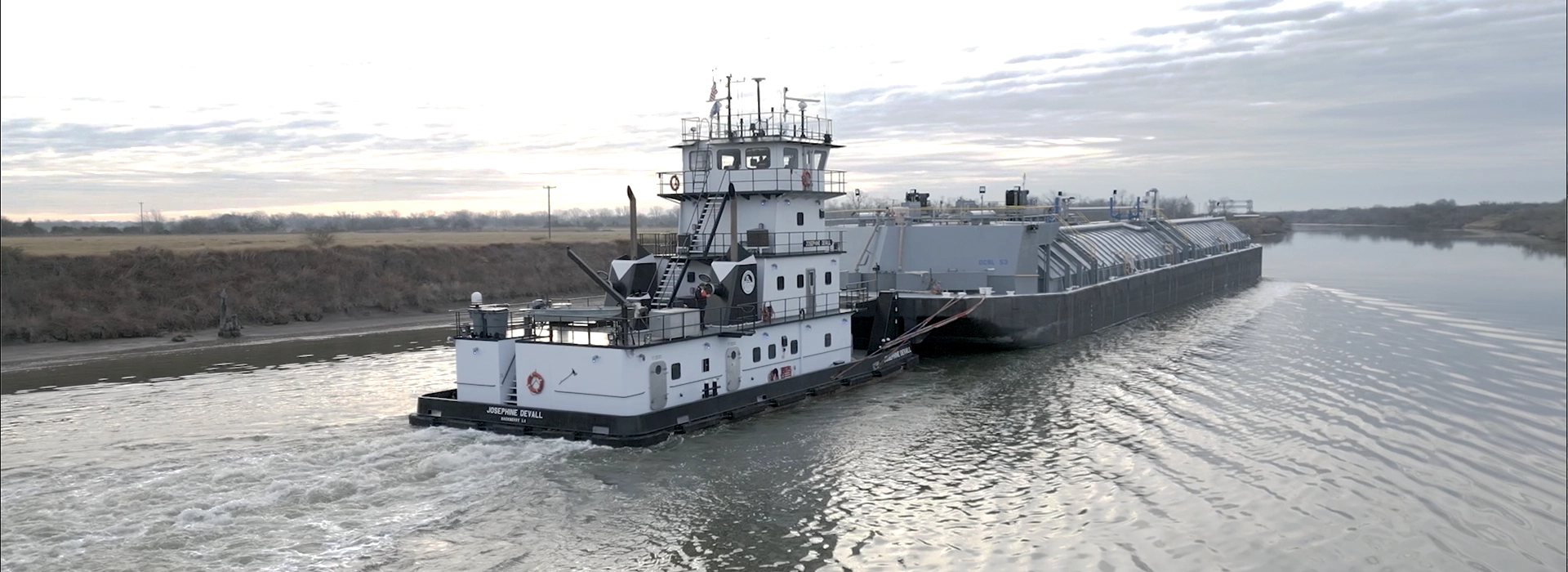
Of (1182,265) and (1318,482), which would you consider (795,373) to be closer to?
(1318,482)

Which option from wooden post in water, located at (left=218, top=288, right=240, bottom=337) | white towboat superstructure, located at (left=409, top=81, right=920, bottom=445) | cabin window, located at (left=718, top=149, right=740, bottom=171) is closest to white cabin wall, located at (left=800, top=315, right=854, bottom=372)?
white towboat superstructure, located at (left=409, top=81, right=920, bottom=445)

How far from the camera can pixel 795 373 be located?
24.7 metres

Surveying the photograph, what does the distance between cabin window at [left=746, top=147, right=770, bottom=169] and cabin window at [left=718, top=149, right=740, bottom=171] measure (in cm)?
29

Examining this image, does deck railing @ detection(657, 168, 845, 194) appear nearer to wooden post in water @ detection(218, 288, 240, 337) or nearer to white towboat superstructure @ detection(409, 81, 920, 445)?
white towboat superstructure @ detection(409, 81, 920, 445)

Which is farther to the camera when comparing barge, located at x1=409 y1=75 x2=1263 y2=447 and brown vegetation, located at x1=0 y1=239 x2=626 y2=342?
brown vegetation, located at x1=0 y1=239 x2=626 y2=342

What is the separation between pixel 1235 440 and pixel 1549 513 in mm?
5555

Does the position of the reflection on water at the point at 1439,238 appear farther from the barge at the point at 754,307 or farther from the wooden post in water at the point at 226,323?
the wooden post in water at the point at 226,323

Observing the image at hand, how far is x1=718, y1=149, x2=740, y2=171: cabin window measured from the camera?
25.5 metres

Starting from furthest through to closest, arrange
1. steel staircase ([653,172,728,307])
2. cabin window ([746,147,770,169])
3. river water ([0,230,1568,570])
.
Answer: cabin window ([746,147,770,169]), steel staircase ([653,172,728,307]), river water ([0,230,1568,570])

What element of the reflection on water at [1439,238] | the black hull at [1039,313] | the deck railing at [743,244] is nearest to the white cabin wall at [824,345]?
the deck railing at [743,244]

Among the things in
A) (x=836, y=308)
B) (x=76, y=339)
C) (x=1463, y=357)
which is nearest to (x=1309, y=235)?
(x=1463, y=357)

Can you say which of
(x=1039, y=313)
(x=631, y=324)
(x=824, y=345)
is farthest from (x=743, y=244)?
(x=1039, y=313)

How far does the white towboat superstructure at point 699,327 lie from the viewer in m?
19.7

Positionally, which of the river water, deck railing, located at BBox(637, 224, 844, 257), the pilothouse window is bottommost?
the river water
